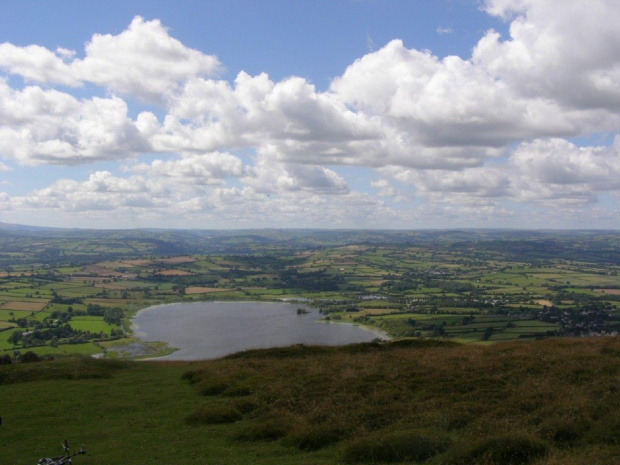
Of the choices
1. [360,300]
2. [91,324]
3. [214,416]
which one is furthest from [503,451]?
[360,300]

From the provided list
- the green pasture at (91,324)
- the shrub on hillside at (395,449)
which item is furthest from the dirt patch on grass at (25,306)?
the shrub on hillside at (395,449)

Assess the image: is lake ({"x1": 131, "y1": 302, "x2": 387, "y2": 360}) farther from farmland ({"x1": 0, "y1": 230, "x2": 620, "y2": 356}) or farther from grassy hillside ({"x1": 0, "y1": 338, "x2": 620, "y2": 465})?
grassy hillside ({"x1": 0, "y1": 338, "x2": 620, "y2": 465})

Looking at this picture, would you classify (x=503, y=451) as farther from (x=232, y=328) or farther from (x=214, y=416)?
(x=232, y=328)

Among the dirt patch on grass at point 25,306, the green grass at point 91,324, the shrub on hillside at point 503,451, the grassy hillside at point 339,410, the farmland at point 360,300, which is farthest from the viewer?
the dirt patch on grass at point 25,306

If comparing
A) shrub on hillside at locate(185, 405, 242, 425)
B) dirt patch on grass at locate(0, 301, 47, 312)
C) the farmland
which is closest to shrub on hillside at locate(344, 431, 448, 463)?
shrub on hillside at locate(185, 405, 242, 425)

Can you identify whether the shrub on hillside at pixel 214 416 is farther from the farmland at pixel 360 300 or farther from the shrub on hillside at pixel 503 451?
the farmland at pixel 360 300
